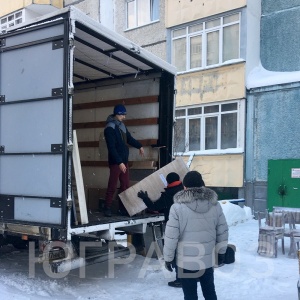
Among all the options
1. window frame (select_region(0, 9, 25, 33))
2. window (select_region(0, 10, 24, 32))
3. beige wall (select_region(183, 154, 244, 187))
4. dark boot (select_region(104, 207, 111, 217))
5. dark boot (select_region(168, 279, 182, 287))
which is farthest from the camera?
window (select_region(0, 10, 24, 32))

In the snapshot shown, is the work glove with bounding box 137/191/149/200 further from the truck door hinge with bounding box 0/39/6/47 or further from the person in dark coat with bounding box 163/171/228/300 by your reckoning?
the truck door hinge with bounding box 0/39/6/47

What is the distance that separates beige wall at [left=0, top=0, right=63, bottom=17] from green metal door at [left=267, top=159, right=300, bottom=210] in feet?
39.4

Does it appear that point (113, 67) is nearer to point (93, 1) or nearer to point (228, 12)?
point (228, 12)

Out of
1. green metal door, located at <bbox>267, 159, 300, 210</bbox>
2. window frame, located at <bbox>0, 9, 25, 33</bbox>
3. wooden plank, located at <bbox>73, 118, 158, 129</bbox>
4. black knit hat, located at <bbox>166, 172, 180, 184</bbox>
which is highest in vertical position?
window frame, located at <bbox>0, 9, 25, 33</bbox>

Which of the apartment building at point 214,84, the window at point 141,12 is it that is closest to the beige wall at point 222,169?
the apartment building at point 214,84

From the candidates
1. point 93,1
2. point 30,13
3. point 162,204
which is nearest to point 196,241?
point 162,204

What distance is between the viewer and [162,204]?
5426 millimetres

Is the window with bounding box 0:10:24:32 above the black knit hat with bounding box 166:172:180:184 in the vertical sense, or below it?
above

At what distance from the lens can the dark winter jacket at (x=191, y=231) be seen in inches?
148

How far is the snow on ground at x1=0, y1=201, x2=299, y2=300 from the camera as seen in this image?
500cm

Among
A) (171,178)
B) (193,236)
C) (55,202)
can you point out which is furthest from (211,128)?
(193,236)

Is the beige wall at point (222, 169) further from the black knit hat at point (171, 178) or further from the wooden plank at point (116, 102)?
the black knit hat at point (171, 178)

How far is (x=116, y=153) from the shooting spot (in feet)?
19.4

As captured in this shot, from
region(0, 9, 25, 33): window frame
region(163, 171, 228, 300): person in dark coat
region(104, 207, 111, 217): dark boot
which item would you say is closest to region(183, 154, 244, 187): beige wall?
region(104, 207, 111, 217): dark boot
